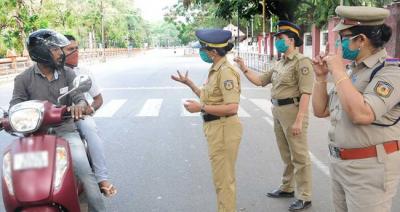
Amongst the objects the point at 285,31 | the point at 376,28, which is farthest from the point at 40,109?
the point at 285,31

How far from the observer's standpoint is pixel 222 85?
11.5 feet

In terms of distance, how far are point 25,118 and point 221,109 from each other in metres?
1.44

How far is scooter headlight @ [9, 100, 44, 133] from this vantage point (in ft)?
8.71

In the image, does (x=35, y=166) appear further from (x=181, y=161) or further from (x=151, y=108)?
(x=151, y=108)

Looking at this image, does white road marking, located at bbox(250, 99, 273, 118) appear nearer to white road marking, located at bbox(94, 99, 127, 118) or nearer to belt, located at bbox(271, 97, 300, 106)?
white road marking, located at bbox(94, 99, 127, 118)

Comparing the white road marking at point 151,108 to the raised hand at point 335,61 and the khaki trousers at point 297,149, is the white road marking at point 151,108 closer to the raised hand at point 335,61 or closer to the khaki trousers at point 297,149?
the khaki trousers at point 297,149

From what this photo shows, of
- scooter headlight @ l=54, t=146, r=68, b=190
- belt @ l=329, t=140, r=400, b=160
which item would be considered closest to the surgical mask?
scooter headlight @ l=54, t=146, r=68, b=190

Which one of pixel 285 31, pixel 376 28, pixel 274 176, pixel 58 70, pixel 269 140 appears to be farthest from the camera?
pixel 269 140

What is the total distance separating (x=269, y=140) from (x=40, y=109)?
205 inches

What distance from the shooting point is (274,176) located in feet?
17.9

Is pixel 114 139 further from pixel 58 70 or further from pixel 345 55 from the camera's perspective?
pixel 345 55

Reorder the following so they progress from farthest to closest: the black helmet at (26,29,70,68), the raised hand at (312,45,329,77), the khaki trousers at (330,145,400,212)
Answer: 1. the black helmet at (26,29,70,68)
2. the raised hand at (312,45,329,77)
3. the khaki trousers at (330,145,400,212)

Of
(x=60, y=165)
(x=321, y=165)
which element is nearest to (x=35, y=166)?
(x=60, y=165)

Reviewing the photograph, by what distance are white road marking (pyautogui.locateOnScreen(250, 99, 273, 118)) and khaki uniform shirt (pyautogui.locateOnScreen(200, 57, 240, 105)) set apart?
6.53 meters
